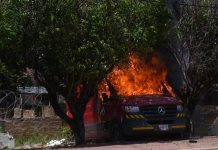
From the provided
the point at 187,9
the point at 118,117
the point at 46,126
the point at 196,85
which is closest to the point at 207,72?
the point at 196,85

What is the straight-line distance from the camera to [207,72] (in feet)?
65.2

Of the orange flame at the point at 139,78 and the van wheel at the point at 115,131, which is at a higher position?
the orange flame at the point at 139,78

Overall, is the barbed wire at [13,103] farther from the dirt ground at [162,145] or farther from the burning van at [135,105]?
the dirt ground at [162,145]

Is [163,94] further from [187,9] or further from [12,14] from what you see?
[12,14]

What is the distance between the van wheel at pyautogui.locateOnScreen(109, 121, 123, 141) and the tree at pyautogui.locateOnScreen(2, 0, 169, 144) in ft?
6.17

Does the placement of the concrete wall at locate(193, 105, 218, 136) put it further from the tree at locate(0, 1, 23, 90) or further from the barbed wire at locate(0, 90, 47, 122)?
the barbed wire at locate(0, 90, 47, 122)

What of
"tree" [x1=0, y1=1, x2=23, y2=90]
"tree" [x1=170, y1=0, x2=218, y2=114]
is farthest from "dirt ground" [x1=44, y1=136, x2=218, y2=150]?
"tree" [x1=0, y1=1, x2=23, y2=90]

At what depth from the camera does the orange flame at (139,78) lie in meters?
19.6

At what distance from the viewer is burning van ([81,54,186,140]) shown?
58.5 feet

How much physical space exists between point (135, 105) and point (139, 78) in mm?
3070

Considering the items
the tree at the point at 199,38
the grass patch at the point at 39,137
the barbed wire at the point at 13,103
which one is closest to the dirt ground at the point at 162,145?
the tree at the point at 199,38

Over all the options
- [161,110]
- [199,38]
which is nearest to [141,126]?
[161,110]

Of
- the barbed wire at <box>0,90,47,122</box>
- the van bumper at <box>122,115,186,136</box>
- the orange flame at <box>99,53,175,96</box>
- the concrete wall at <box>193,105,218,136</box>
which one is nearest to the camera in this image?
the van bumper at <box>122,115,186,136</box>

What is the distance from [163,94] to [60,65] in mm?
5126
